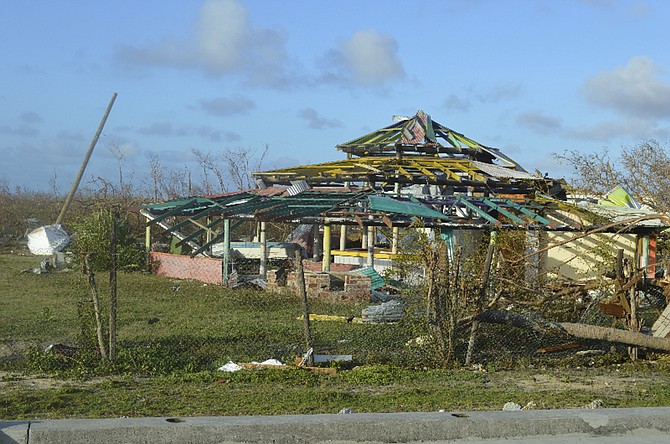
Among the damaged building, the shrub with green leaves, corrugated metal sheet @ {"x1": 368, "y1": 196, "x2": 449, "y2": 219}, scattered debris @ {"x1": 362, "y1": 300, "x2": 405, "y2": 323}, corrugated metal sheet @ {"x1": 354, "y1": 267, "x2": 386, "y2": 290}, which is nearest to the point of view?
scattered debris @ {"x1": 362, "y1": 300, "x2": 405, "y2": 323}

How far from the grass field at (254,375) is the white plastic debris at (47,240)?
1586 cm

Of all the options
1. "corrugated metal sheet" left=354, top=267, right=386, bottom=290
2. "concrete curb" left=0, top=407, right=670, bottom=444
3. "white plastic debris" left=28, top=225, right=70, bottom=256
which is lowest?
"concrete curb" left=0, top=407, right=670, bottom=444

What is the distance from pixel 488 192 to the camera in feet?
68.1

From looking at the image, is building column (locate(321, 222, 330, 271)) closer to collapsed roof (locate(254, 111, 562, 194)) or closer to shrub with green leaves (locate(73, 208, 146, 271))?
collapsed roof (locate(254, 111, 562, 194))

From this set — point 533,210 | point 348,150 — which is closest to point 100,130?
point 348,150

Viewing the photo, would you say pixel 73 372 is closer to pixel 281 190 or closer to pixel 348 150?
pixel 281 190

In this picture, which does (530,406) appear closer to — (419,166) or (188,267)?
(419,166)

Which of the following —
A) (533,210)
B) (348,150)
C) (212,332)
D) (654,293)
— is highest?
(348,150)

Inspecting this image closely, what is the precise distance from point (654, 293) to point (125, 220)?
56.5ft

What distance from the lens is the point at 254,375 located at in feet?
32.0

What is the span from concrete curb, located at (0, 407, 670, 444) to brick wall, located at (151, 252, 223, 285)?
15.6 m

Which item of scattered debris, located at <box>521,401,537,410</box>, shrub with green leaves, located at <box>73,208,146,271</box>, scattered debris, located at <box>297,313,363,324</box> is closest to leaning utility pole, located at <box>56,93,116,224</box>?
shrub with green leaves, located at <box>73,208,146,271</box>

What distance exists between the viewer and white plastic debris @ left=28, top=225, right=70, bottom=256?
31.5 meters

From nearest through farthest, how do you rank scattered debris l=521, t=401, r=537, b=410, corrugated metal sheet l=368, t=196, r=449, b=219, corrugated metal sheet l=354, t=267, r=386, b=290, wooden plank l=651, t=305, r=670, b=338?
scattered debris l=521, t=401, r=537, b=410 → wooden plank l=651, t=305, r=670, b=338 → corrugated metal sheet l=368, t=196, r=449, b=219 → corrugated metal sheet l=354, t=267, r=386, b=290
